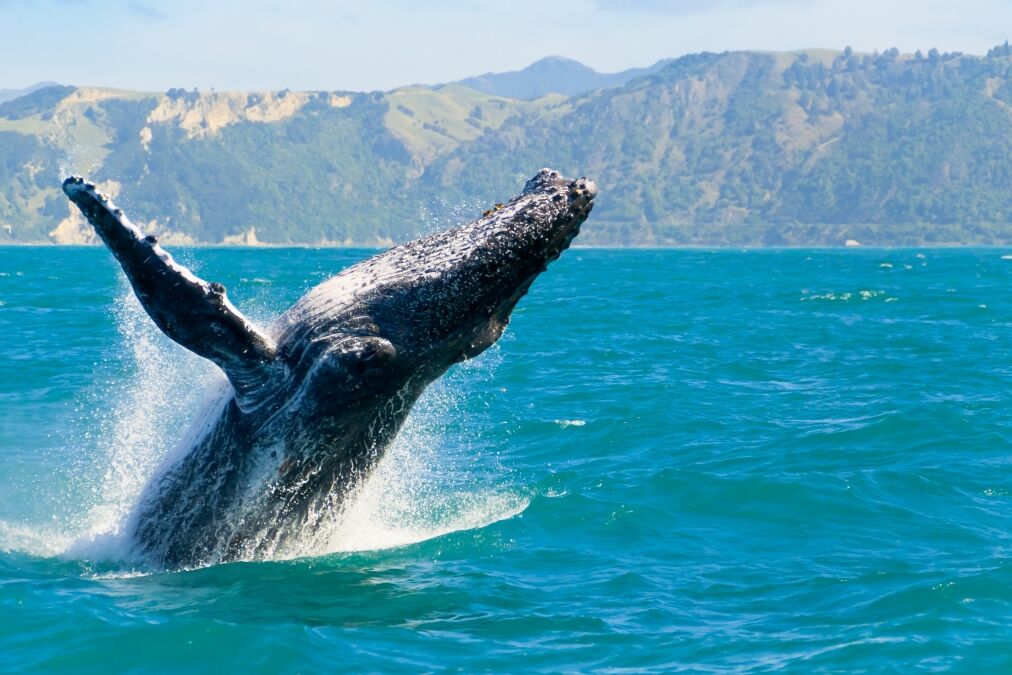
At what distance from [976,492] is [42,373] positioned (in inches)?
633

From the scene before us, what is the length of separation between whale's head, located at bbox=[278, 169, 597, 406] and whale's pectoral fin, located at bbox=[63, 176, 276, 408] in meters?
0.68

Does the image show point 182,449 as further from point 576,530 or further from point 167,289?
point 576,530

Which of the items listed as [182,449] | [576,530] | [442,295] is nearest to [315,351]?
[442,295]

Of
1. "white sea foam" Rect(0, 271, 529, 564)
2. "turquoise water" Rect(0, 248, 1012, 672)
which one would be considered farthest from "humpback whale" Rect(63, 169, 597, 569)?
"turquoise water" Rect(0, 248, 1012, 672)

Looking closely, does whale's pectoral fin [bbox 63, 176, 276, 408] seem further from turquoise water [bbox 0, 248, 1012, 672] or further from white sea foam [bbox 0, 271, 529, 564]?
turquoise water [bbox 0, 248, 1012, 672]

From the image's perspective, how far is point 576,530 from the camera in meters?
12.6

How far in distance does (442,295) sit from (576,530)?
4.43 m

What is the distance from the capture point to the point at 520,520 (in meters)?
12.9

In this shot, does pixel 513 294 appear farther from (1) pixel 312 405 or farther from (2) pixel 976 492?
(2) pixel 976 492

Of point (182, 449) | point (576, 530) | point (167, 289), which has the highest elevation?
point (167, 289)

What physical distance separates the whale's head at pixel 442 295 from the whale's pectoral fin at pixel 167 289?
0.68 m

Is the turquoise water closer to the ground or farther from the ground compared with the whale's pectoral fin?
closer to the ground

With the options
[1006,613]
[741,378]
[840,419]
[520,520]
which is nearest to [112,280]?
[741,378]

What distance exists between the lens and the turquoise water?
29.1ft
